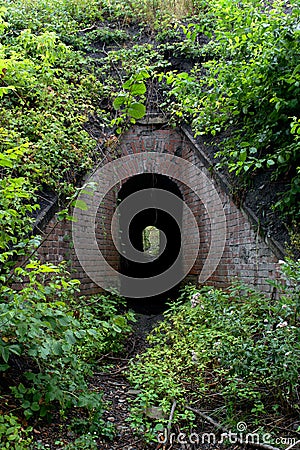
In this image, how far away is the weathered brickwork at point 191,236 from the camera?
5.14 m

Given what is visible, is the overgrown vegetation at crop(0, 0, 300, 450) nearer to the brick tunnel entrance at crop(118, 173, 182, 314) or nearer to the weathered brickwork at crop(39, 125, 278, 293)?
the weathered brickwork at crop(39, 125, 278, 293)

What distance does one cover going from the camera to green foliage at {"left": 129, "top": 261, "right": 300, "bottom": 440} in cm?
314

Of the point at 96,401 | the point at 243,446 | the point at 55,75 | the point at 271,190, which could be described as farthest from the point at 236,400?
the point at 55,75

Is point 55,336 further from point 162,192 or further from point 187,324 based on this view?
point 162,192

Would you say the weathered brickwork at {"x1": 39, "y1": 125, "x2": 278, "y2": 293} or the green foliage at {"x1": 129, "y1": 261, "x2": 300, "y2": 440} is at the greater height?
the weathered brickwork at {"x1": 39, "y1": 125, "x2": 278, "y2": 293}

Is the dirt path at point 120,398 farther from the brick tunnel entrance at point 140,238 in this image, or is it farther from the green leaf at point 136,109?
the green leaf at point 136,109

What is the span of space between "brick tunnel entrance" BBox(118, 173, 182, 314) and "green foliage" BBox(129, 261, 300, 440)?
2517 millimetres

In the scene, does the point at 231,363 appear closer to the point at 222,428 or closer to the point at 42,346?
the point at 222,428

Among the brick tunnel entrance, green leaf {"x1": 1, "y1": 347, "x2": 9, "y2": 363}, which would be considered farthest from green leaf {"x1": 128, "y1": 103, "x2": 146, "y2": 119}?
the brick tunnel entrance

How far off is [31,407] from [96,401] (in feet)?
2.15

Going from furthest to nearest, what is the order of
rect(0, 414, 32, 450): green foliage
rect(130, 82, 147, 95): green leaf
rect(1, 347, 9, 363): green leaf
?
rect(1, 347, 9, 363): green leaf
rect(0, 414, 32, 450): green foliage
rect(130, 82, 147, 95): green leaf

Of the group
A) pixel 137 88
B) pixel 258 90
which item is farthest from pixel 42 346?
pixel 258 90

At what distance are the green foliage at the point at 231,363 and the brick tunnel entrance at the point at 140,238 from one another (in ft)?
8.26

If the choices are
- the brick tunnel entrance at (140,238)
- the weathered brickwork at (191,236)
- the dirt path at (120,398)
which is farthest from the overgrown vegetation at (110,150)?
the brick tunnel entrance at (140,238)
